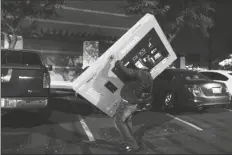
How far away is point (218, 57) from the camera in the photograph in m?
22.7

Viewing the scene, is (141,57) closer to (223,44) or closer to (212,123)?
(212,123)

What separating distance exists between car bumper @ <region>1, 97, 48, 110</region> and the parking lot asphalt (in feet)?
2.03

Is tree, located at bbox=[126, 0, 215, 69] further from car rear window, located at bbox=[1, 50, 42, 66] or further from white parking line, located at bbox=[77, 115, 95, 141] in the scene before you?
white parking line, located at bbox=[77, 115, 95, 141]

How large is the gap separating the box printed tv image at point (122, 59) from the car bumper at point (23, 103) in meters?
0.90

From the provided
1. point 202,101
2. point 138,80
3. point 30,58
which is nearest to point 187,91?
point 202,101

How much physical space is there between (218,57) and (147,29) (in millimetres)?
18765

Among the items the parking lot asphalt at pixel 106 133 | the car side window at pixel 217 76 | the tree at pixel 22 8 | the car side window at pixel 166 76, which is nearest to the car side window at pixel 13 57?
the parking lot asphalt at pixel 106 133

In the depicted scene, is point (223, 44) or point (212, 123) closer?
point (212, 123)

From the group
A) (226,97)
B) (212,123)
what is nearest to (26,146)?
(212,123)

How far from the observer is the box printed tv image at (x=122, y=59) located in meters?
5.60

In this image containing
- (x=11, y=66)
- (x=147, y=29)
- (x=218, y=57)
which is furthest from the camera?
(x=218, y=57)

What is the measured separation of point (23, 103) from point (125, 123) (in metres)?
2.54

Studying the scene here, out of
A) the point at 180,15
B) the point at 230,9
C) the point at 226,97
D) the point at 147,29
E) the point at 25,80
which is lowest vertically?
the point at 226,97

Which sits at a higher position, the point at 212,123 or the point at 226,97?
the point at 226,97
